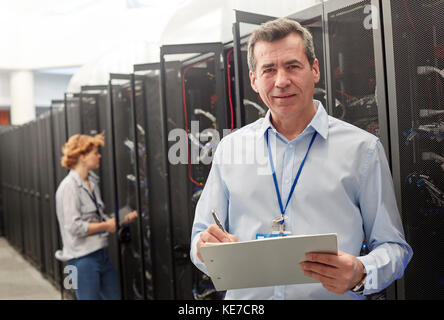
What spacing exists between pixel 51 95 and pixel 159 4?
5.38 meters

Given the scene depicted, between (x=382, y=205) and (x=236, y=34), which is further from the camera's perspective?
(x=236, y=34)

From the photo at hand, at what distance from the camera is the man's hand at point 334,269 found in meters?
0.98

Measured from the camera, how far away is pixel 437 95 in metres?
1.36

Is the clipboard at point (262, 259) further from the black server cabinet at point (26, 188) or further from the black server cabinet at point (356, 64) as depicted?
the black server cabinet at point (26, 188)

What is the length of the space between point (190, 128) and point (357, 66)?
2.37ft

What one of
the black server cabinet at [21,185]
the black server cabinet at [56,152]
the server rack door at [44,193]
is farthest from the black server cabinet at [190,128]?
the black server cabinet at [21,185]

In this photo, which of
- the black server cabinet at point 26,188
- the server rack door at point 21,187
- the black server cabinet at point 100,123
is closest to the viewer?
the black server cabinet at point 100,123

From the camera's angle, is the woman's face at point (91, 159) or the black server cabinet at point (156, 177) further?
the woman's face at point (91, 159)

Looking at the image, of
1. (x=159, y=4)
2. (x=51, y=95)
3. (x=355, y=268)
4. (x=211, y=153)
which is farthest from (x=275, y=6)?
(x=51, y=95)

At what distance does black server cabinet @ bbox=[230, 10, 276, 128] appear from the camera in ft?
5.46

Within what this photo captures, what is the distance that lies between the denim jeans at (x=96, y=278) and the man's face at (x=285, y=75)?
216cm

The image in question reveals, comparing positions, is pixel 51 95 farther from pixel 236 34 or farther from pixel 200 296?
pixel 236 34

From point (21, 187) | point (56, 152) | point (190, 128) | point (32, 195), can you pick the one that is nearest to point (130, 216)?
point (190, 128)

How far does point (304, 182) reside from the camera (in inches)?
48.0
